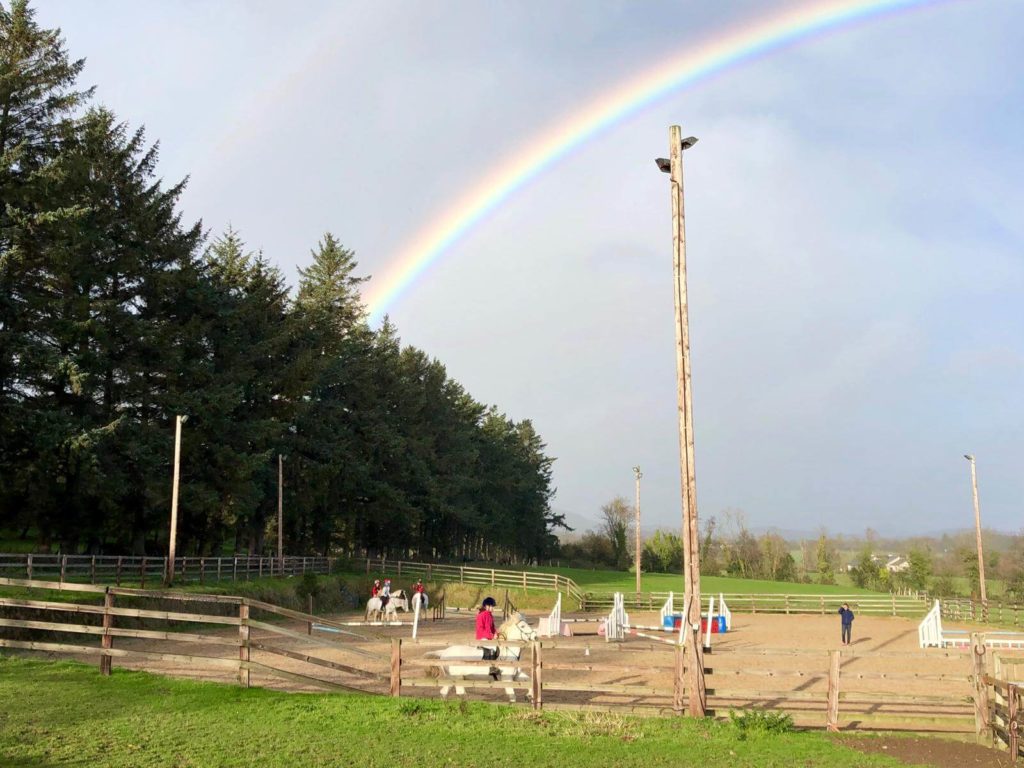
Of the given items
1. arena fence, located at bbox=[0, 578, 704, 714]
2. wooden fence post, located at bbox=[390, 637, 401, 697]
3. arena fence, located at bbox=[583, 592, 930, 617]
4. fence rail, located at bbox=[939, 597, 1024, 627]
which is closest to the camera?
arena fence, located at bbox=[0, 578, 704, 714]

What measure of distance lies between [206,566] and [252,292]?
2051 centimetres

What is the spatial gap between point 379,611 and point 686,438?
65.1 feet

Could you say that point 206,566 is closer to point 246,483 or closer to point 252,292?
point 246,483

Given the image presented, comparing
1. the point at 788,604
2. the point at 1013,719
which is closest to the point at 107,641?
the point at 1013,719

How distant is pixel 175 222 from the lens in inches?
1556

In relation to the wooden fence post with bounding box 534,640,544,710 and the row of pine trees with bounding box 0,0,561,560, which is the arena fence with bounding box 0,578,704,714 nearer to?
the wooden fence post with bounding box 534,640,544,710

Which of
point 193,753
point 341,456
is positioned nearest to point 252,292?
point 341,456

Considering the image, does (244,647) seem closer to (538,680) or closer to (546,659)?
(538,680)

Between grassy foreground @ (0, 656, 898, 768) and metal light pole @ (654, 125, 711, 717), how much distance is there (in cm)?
78

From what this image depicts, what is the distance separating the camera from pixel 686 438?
493 inches

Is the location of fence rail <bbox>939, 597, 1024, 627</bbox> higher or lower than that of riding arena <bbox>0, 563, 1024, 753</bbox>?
lower

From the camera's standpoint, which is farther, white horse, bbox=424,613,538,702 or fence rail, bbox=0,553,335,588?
fence rail, bbox=0,553,335,588

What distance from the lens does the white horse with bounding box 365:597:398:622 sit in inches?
1110

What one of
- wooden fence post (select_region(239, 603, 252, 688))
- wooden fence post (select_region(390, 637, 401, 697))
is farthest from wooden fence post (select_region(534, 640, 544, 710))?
wooden fence post (select_region(239, 603, 252, 688))
